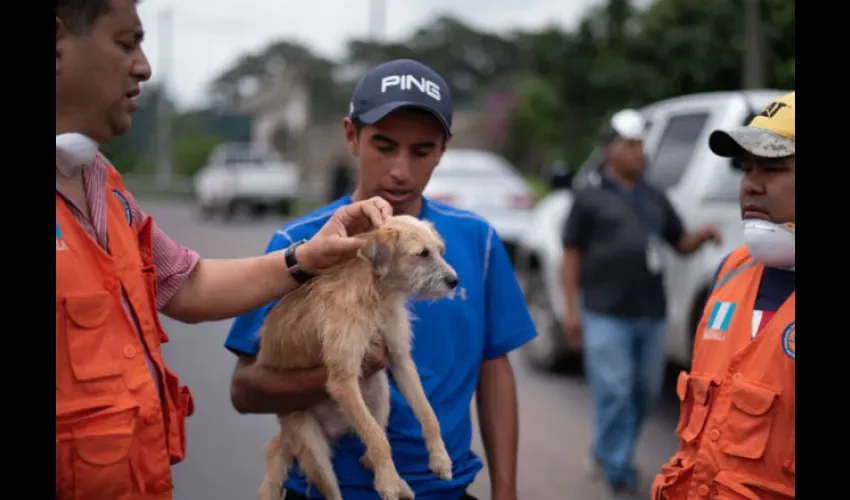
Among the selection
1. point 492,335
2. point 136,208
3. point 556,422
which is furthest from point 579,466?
point 136,208

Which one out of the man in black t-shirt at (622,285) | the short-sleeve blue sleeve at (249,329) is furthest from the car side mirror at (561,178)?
the short-sleeve blue sleeve at (249,329)

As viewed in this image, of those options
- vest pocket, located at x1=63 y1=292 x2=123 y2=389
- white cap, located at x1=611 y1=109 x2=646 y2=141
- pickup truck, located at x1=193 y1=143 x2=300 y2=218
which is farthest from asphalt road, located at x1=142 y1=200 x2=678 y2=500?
pickup truck, located at x1=193 y1=143 x2=300 y2=218

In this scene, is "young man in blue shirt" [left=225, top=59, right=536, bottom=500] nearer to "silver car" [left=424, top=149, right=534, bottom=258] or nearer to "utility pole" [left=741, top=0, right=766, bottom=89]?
"silver car" [left=424, top=149, right=534, bottom=258]

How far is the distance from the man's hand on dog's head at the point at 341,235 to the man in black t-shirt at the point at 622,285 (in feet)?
13.0

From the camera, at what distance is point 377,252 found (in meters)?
2.38

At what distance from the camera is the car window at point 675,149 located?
7.23 metres

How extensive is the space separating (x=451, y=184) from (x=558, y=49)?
12.1m

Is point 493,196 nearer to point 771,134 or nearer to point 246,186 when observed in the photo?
point 771,134

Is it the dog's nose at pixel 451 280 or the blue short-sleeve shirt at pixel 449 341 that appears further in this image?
the blue short-sleeve shirt at pixel 449 341

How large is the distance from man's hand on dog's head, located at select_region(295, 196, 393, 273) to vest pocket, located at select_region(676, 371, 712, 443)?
0.97 meters

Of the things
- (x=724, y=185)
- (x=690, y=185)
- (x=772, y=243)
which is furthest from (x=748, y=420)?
(x=690, y=185)

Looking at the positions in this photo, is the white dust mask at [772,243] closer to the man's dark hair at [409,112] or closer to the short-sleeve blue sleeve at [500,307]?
the short-sleeve blue sleeve at [500,307]

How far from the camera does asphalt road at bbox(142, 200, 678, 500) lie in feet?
20.4

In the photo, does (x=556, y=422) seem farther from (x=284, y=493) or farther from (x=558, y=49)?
(x=558, y=49)
